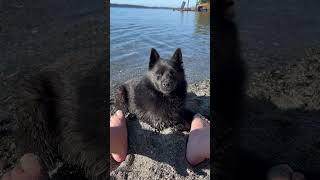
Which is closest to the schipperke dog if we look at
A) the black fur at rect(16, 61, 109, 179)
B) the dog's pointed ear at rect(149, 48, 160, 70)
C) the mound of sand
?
the dog's pointed ear at rect(149, 48, 160, 70)

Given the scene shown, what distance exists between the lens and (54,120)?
123 centimetres

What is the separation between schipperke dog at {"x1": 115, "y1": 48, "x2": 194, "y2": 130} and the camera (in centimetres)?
210

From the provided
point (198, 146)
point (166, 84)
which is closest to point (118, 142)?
point (198, 146)

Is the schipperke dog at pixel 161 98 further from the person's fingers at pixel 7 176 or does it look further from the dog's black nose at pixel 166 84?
the person's fingers at pixel 7 176

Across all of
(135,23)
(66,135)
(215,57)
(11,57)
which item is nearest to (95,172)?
(66,135)

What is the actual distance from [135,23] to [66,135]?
487 cm

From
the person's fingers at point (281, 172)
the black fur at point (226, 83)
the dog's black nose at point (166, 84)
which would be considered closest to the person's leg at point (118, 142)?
the dog's black nose at point (166, 84)

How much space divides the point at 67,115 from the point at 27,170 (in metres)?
0.29

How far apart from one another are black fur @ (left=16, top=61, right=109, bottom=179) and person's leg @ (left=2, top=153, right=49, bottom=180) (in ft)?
0.09

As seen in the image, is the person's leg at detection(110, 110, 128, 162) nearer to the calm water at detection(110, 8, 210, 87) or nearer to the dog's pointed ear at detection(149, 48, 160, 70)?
the dog's pointed ear at detection(149, 48, 160, 70)

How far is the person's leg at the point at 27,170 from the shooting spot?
130 centimetres

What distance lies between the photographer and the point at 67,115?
46.9 inches

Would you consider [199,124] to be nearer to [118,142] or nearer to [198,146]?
[198,146]

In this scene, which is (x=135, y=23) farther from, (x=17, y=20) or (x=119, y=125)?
(x=17, y=20)
